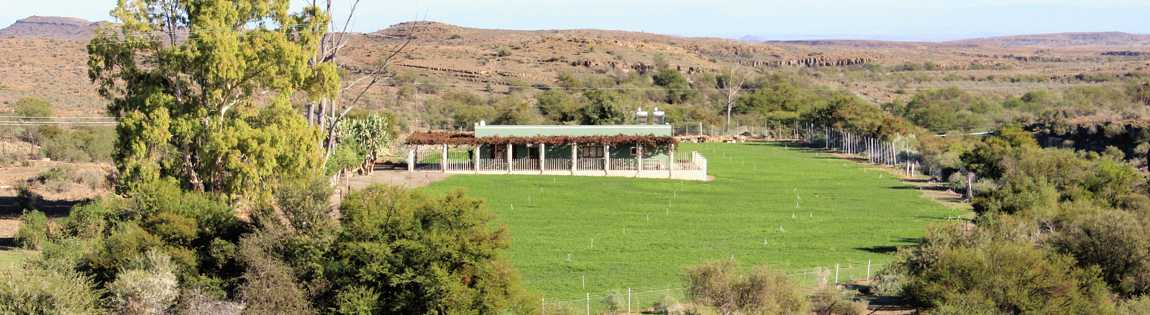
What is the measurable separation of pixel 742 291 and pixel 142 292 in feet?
33.4

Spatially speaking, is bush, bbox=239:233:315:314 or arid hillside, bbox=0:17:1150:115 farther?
arid hillside, bbox=0:17:1150:115

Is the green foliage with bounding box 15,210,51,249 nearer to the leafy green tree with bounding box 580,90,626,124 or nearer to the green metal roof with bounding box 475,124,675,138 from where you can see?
the green metal roof with bounding box 475,124,675,138

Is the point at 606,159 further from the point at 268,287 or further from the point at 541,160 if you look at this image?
the point at 268,287

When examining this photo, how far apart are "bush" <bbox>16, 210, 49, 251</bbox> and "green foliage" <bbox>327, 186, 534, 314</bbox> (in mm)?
8419

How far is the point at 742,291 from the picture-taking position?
73.6ft

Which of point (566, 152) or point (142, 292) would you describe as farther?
point (566, 152)

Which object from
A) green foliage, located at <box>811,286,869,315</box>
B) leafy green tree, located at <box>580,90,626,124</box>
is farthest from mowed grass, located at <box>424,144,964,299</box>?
leafy green tree, located at <box>580,90,626,124</box>

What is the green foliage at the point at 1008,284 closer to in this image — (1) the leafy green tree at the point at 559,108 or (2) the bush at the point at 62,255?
(2) the bush at the point at 62,255

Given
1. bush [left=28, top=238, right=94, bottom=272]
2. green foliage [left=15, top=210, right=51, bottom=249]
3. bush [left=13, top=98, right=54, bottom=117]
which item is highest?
bush [left=28, top=238, right=94, bottom=272]

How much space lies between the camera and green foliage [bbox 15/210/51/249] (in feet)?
91.4

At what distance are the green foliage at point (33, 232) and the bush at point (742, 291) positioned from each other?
1412 cm

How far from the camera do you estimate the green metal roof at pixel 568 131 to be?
177ft

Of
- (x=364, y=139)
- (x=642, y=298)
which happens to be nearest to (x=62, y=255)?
(x=642, y=298)

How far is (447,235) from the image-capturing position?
22.7 m
